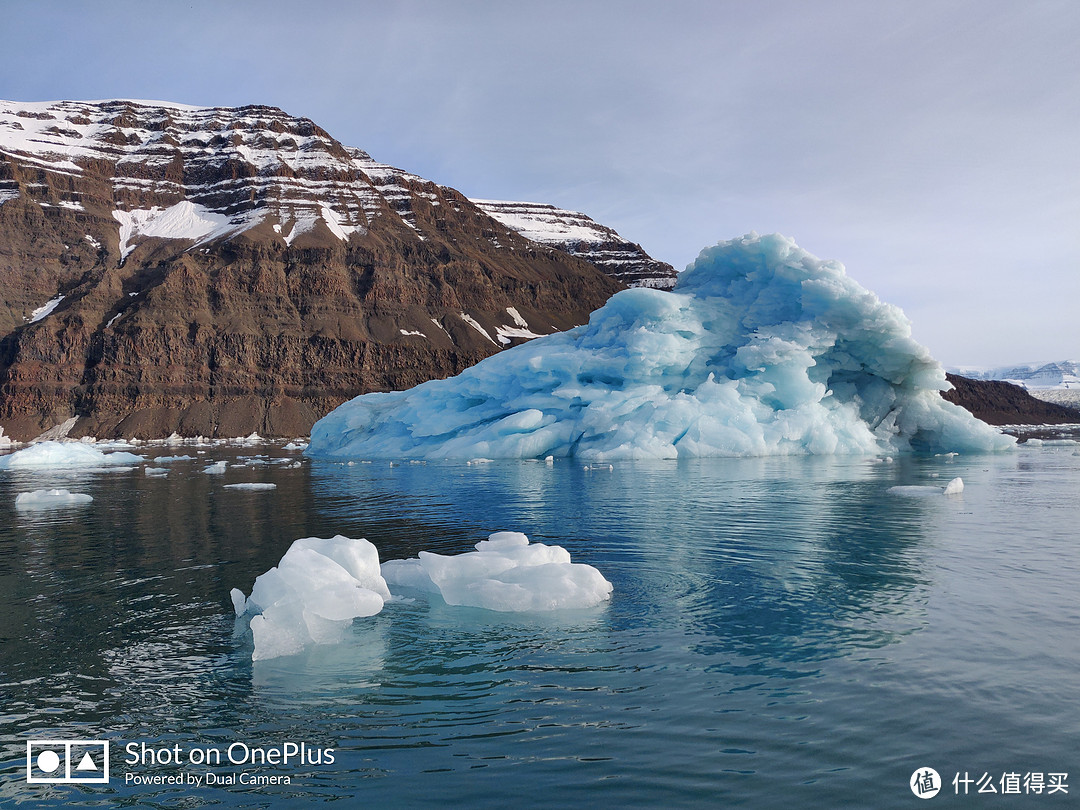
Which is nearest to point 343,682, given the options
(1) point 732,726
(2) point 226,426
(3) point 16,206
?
(1) point 732,726

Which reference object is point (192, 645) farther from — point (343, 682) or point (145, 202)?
point (145, 202)

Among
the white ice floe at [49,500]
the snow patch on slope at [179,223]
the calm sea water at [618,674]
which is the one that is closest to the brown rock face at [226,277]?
the snow patch on slope at [179,223]

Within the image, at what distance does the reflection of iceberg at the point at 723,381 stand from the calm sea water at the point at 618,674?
19647mm

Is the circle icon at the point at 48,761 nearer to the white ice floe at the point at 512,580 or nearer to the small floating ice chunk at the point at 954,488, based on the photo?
the white ice floe at the point at 512,580

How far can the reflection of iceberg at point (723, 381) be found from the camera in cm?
3544

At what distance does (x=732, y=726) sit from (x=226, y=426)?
114775 millimetres

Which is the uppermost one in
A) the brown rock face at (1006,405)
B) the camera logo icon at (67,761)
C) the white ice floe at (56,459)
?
the brown rock face at (1006,405)

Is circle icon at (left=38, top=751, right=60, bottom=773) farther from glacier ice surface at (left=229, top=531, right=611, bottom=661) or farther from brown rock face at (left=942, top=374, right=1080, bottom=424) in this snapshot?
brown rock face at (left=942, top=374, right=1080, bottom=424)

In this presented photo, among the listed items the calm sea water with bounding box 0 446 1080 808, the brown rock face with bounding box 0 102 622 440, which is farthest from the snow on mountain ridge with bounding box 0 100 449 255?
the calm sea water with bounding box 0 446 1080 808

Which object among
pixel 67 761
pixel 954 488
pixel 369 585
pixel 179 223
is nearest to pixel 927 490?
pixel 954 488

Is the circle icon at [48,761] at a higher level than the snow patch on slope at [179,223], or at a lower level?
lower

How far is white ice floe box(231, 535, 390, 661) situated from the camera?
27.5 ft

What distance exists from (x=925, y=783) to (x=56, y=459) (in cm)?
5329

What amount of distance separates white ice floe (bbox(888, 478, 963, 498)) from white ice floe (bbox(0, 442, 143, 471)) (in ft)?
149
